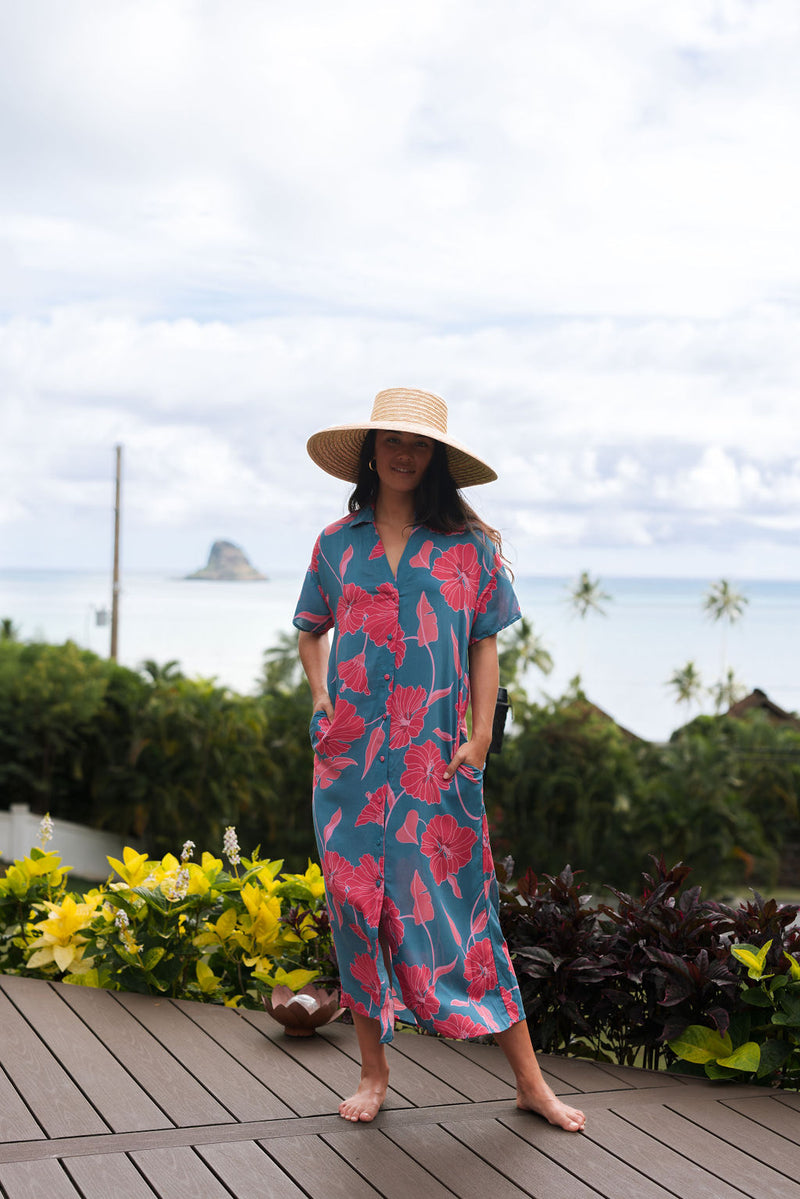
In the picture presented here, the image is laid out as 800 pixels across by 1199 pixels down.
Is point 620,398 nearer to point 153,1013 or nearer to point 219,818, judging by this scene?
point 219,818

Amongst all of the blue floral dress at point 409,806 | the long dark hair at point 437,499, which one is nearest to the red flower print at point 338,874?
the blue floral dress at point 409,806

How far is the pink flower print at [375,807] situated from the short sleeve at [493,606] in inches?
15.1

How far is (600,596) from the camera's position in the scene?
56844mm

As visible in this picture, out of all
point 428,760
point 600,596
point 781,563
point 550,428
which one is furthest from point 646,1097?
point 781,563

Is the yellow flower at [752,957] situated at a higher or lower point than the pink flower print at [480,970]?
lower

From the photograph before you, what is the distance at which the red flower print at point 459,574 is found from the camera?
2594 millimetres

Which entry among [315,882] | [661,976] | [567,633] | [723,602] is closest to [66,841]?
[315,882]

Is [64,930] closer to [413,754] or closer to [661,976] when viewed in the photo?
[413,754]

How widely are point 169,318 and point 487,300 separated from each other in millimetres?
27192

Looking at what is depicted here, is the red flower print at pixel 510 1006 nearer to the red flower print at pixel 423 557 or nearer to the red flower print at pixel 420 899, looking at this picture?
the red flower print at pixel 420 899

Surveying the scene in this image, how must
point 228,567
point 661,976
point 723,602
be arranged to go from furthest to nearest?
point 228,567 < point 723,602 < point 661,976

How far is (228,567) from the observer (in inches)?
3501

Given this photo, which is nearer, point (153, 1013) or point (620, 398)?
point (153, 1013)

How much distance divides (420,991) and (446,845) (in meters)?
0.29
